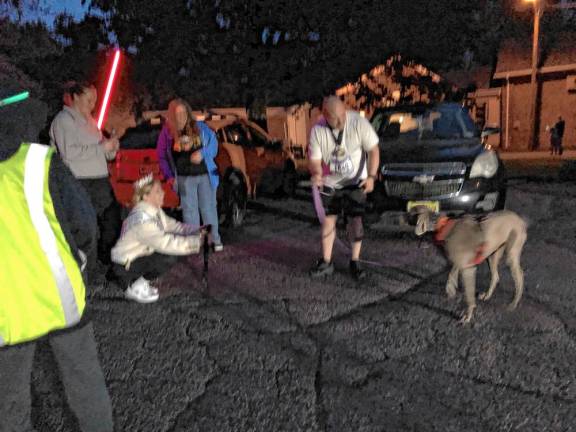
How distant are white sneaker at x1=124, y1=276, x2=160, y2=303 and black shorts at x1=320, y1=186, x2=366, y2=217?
190 centimetres

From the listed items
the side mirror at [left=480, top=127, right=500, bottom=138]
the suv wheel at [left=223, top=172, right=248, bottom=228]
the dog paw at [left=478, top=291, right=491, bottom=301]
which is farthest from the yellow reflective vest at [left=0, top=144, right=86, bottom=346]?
the side mirror at [left=480, top=127, right=500, bottom=138]

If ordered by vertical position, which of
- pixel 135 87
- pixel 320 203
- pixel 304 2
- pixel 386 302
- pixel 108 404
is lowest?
pixel 386 302

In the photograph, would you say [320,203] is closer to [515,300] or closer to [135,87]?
[515,300]

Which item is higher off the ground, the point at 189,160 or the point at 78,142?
the point at 78,142

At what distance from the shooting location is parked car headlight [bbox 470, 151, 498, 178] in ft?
21.9

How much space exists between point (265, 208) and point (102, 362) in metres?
6.55

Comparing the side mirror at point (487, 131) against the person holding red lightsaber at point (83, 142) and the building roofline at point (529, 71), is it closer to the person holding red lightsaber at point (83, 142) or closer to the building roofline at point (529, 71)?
the person holding red lightsaber at point (83, 142)

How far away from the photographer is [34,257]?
2.09 meters

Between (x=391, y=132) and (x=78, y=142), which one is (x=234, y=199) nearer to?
(x=391, y=132)

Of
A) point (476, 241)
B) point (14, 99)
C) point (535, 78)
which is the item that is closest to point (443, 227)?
point (476, 241)

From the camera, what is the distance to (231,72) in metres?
23.1

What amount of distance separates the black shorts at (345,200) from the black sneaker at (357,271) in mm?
515

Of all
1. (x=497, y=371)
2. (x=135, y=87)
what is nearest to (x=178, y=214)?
(x=497, y=371)

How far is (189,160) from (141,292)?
170 centimetres
